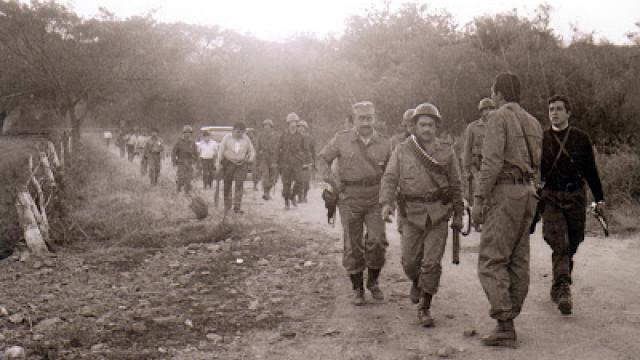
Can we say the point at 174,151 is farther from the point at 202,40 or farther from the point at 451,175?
the point at 202,40

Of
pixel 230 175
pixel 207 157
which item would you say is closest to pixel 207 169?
pixel 207 157

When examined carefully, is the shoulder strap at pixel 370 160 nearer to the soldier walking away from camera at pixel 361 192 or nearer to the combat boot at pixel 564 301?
the soldier walking away from camera at pixel 361 192

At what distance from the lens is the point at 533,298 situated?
6926 mm

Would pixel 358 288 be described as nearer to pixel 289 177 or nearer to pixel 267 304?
pixel 267 304

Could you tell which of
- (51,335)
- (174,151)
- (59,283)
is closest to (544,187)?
(51,335)

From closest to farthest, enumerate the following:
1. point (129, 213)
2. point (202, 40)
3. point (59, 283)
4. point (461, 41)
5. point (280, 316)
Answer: point (280, 316), point (59, 283), point (129, 213), point (461, 41), point (202, 40)

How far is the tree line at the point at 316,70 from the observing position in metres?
20.8


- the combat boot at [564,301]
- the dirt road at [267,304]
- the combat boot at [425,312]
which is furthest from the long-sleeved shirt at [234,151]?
the combat boot at [564,301]

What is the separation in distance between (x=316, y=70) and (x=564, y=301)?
93.4ft

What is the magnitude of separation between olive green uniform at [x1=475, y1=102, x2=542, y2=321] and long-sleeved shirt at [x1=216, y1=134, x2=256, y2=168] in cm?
795

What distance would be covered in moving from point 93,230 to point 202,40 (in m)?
51.1

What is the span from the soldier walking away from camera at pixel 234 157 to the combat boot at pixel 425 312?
7.34 meters

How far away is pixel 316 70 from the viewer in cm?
3391

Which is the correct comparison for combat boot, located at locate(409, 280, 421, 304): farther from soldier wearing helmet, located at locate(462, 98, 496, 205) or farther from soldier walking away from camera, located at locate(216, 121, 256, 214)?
soldier walking away from camera, located at locate(216, 121, 256, 214)
